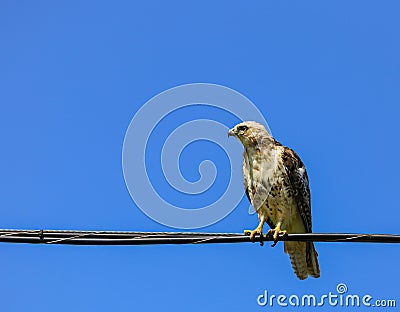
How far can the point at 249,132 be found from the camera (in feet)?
39.9

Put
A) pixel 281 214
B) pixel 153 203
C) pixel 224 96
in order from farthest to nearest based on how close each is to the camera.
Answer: pixel 281 214
pixel 224 96
pixel 153 203

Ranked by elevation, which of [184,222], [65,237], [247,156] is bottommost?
[65,237]

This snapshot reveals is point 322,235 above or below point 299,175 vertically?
below

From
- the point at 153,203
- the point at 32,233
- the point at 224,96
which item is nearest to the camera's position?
the point at 32,233

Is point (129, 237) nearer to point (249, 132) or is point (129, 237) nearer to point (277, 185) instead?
point (277, 185)

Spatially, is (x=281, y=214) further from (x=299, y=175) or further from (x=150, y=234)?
(x=150, y=234)

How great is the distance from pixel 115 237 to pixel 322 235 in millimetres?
2110

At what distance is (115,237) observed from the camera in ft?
25.6

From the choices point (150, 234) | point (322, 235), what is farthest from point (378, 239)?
point (150, 234)

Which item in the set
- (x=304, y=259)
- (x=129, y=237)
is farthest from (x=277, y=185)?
(x=129, y=237)

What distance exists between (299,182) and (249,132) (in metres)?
1.07

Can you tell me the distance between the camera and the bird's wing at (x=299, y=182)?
1198 centimetres

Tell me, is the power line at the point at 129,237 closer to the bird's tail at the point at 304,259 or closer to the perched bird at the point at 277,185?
the perched bird at the point at 277,185

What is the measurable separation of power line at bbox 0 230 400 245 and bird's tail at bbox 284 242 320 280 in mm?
4165
